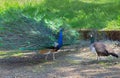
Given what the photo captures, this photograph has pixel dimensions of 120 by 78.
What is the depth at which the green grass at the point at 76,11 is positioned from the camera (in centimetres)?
1134

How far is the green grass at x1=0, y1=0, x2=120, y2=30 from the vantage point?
1134 cm

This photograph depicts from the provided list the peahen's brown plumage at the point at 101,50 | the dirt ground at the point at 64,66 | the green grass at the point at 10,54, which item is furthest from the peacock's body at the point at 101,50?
the green grass at the point at 10,54

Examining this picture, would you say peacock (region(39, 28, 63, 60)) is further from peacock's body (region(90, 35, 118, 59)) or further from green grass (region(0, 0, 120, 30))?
green grass (region(0, 0, 120, 30))

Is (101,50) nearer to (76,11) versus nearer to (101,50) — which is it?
(101,50)

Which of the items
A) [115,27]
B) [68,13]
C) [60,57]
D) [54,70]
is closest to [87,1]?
[68,13]

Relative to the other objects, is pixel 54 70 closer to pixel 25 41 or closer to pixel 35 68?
pixel 35 68

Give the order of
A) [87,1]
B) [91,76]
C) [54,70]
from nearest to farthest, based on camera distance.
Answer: [91,76]
[54,70]
[87,1]

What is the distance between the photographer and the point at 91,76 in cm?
746

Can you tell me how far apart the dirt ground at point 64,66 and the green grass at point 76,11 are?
1500 millimetres

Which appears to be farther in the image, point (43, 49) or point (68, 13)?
point (68, 13)

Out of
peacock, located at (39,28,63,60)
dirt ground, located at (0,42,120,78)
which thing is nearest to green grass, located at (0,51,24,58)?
dirt ground, located at (0,42,120,78)

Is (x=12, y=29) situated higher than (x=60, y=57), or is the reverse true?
(x=12, y=29)

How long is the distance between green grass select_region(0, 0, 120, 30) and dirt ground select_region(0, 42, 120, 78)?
150 centimetres

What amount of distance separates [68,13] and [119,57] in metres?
4.46
